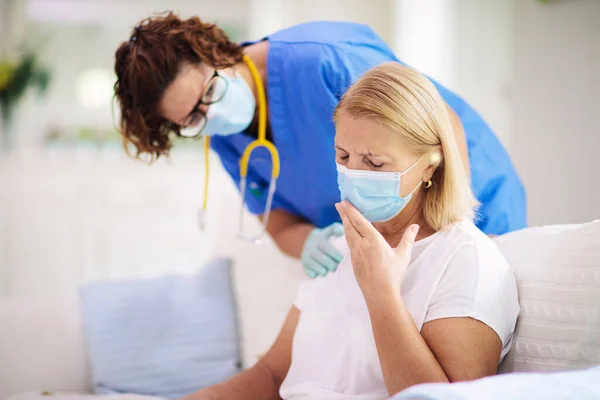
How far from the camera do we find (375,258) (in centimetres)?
106

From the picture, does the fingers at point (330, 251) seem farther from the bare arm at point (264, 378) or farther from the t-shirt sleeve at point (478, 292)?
the t-shirt sleeve at point (478, 292)

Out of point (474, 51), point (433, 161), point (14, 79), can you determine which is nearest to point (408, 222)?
point (433, 161)

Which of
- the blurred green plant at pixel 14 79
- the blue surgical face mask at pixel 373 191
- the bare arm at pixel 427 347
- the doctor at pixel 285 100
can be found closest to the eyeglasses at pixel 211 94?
the doctor at pixel 285 100

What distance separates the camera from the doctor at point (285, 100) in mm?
1498

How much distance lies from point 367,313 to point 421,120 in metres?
0.35

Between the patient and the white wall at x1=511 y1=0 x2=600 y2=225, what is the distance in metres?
1.12

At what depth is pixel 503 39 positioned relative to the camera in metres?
→ 2.79

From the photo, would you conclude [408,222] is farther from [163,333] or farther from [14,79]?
Answer: [14,79]

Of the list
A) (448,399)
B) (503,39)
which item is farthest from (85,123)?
(448,399)

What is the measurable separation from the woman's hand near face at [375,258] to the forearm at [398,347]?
2cm

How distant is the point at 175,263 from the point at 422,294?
2744 millimetres

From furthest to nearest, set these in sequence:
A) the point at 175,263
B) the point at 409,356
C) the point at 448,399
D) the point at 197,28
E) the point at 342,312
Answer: the point at 175,263, the point at 197,28, the point at 342,312, the point at 409,356, the point at 448,399

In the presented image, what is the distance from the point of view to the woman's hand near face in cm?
104

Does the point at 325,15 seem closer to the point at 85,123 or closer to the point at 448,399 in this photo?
the point at 85,123
